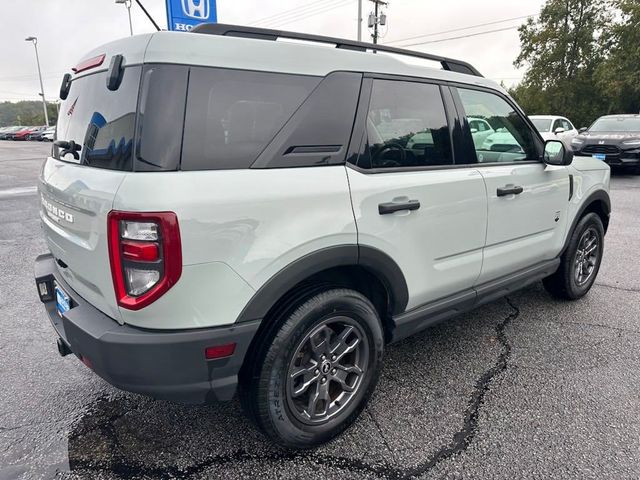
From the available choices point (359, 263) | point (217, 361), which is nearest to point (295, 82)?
point (359, 263)

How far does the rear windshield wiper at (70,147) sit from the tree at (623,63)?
105 ft

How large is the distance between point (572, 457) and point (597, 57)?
3503 cm

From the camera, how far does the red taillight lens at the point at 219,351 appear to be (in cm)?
179

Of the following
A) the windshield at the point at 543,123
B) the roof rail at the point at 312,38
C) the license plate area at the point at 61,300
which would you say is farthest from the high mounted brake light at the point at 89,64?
the windshield at the point at 543,123

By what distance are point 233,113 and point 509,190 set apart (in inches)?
76.0

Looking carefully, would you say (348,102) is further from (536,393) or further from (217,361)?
(536,393)

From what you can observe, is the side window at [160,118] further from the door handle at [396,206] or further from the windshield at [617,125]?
the windshield at [617,125]

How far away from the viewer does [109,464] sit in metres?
2.12

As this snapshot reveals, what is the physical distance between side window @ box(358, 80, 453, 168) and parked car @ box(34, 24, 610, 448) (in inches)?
0.5

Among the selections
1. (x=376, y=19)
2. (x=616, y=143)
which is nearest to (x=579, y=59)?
(x=376, y=19)

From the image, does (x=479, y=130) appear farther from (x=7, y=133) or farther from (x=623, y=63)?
(x=7, y=133)

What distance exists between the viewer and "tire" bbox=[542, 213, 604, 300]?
3.76 m

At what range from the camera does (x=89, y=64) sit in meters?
2.18

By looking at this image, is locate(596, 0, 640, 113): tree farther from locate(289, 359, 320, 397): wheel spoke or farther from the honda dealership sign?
locate(289, 359, 320, 397): wheel spoke
